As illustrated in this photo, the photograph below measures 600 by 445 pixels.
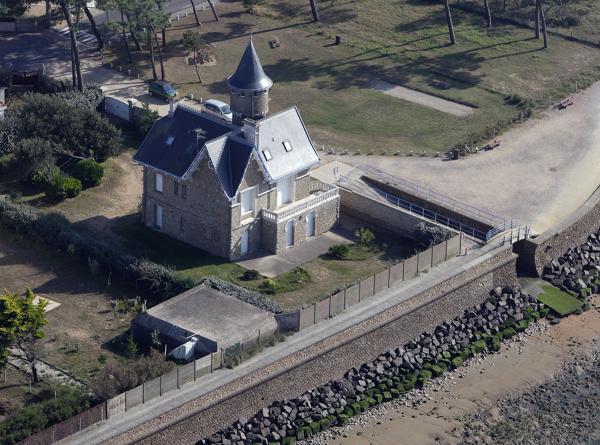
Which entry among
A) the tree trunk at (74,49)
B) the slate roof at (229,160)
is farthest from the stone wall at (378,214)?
the tree trunk at (74,49)

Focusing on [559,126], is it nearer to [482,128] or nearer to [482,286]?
[482,128]

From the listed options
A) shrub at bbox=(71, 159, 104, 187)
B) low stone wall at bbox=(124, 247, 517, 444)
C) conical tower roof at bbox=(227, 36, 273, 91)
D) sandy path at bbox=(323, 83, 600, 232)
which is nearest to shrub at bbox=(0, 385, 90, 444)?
low stone wall at bbox=(124, 247, 517, 444)

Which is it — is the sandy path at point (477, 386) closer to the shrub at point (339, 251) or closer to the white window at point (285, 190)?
the shrub at point (339, 251)

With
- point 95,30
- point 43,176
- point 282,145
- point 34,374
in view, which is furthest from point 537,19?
point 34,374

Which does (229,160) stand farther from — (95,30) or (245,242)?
(95,30)

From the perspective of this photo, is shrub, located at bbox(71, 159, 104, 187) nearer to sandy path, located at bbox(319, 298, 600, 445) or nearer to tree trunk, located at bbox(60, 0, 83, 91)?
tree trunk, located at bbox(60, 0, 83, 91)

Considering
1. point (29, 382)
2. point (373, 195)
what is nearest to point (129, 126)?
point (373, 195)
